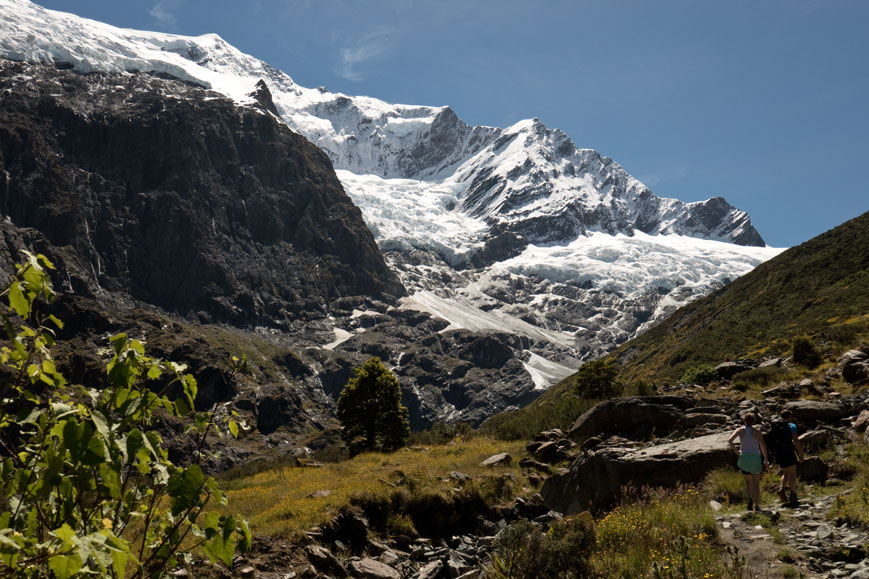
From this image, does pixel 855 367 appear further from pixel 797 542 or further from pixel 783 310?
pixel 783 310

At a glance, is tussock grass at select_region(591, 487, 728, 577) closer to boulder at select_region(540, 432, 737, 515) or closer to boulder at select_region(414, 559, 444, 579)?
boulder at select_region(540, 432, 737, 515)

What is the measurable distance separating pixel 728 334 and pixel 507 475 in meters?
47.8

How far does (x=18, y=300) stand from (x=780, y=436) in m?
15.0

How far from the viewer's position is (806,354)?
1174 inches

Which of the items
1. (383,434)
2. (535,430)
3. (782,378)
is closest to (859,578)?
(782,378)

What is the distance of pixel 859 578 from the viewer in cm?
746

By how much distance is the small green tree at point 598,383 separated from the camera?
40625mm

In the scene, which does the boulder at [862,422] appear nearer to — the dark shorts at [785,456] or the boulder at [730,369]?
the dark shorts at [785,456]

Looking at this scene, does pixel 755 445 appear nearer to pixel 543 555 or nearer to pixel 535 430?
Answer: pixel 543 555

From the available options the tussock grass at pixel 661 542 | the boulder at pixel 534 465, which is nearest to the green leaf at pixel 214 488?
the tussock grass at pixel 661 542

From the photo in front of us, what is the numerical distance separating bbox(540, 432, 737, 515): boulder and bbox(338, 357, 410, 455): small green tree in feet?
82.0

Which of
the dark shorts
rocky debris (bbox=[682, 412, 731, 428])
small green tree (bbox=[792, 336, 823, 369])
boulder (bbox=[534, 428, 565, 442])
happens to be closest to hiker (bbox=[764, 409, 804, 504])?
the dark shorts

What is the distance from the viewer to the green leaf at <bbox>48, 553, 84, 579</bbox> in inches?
90.0

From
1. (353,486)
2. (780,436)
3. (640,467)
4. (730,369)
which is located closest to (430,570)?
(353,486)
